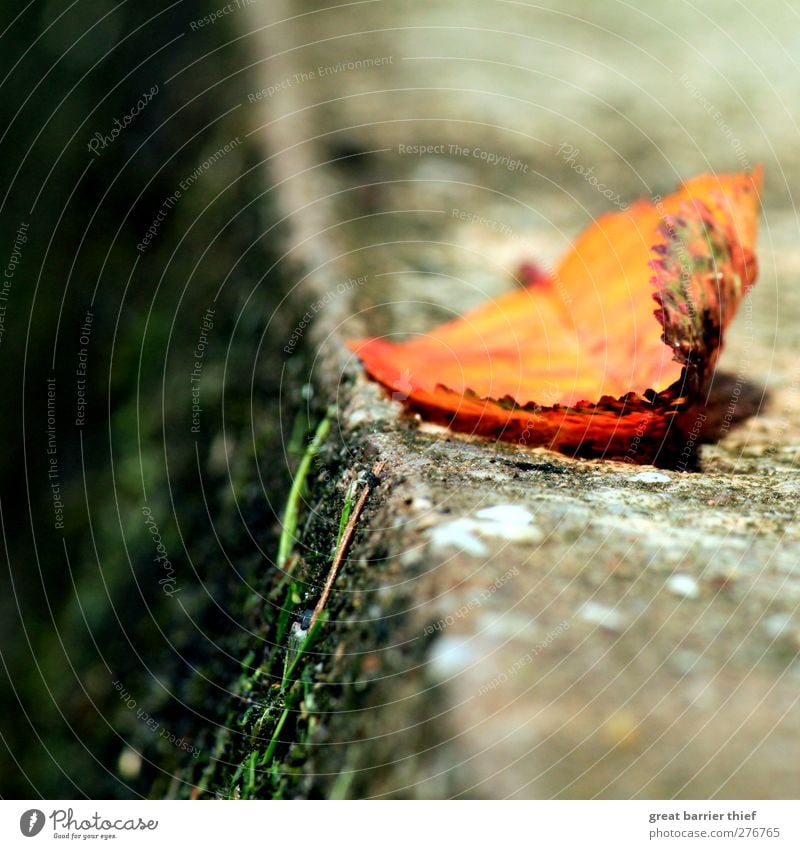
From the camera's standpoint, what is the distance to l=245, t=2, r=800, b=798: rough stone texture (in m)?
0.89

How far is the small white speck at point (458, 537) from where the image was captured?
3.45 ft

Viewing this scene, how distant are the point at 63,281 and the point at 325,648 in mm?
2115

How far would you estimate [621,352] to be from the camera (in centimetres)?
139

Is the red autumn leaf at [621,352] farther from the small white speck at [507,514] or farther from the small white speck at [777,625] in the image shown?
the small white speck at [777,625]
